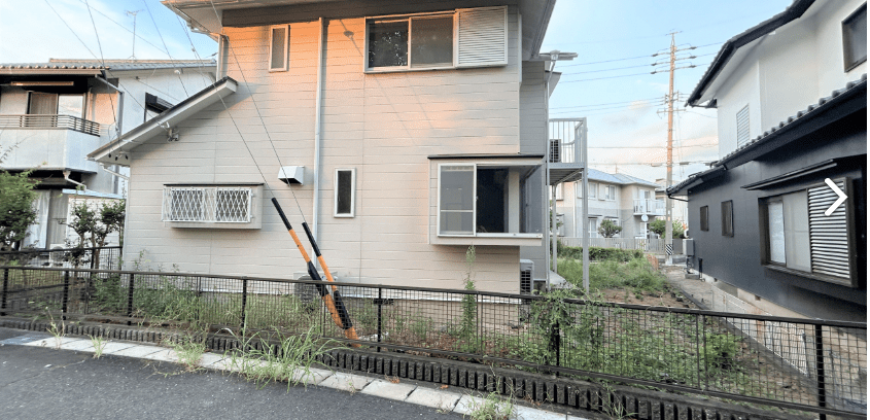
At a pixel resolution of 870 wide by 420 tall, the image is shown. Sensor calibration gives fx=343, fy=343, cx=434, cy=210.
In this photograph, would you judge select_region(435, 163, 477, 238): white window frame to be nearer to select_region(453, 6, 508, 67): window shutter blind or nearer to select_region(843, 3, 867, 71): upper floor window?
select_region(453, 6, 508, 67): window shutter blind

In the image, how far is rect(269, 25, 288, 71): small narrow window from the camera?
19.5 feet

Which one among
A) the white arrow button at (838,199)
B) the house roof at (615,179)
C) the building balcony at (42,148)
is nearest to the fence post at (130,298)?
the white arrow button at (838,199)

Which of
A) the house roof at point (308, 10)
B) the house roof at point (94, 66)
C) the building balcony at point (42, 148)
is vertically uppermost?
the house roof at point (94, 66)

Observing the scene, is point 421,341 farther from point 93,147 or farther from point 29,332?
point 93,147

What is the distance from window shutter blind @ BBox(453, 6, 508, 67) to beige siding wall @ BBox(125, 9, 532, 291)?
0.18m

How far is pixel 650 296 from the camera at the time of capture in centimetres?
776

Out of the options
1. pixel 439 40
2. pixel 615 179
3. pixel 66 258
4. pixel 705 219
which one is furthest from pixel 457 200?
pixel 615 179

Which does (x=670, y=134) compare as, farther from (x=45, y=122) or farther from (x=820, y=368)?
(x=45, y=122)

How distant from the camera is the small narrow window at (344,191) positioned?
5.60 m

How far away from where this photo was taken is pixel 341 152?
5.70 metres

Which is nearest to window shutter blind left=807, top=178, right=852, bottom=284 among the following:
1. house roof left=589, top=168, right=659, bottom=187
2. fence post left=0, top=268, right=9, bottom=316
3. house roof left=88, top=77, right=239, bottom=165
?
house roof left=88, top=77, right=239, bottom=165

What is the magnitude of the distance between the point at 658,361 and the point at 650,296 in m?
6.06

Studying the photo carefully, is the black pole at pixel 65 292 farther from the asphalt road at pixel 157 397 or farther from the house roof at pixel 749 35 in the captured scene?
the house roof at pixel 749 35

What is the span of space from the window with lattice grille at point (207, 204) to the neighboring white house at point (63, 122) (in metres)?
4.54
